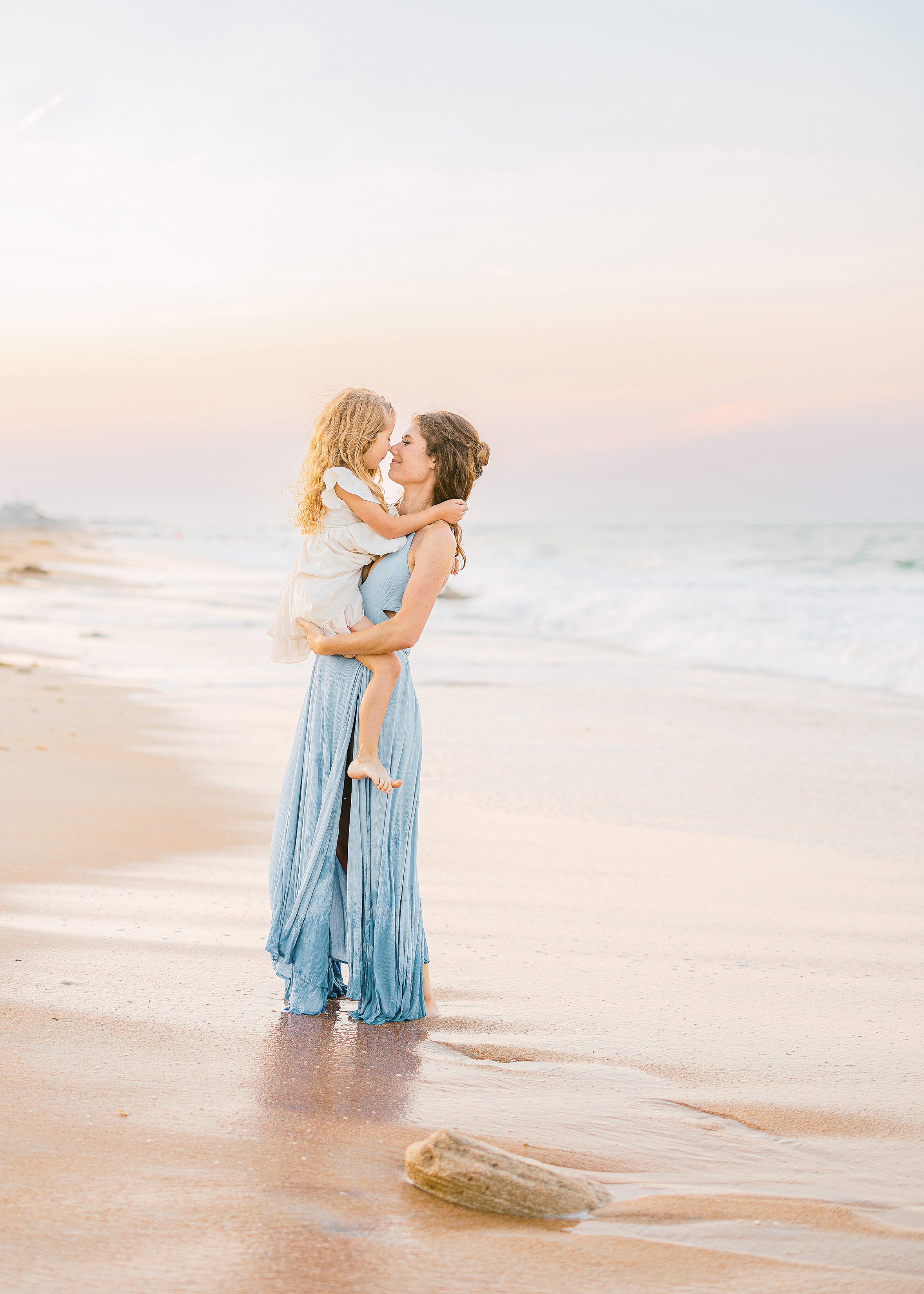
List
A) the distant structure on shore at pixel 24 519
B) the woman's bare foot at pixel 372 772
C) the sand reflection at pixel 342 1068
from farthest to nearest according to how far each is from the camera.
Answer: the distant structure on shore at pixel 24 519
the woman's bare foot at pixel 372 772
the sand reflection at pixel 342 1068

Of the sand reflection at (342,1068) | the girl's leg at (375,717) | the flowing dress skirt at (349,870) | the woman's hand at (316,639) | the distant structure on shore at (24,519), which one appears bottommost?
the sand reflection at (342,1068)

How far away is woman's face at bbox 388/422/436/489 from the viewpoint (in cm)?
367

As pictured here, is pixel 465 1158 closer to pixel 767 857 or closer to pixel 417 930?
pixel 417 930

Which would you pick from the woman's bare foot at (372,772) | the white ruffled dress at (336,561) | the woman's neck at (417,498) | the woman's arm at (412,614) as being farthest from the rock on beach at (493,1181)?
the woman's neck at (417,498)

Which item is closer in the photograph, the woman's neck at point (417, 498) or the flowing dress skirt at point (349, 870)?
the flowing dress skirt at point (349, 870)

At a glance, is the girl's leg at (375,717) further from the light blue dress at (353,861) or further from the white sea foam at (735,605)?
the white sea foam at (735,605)

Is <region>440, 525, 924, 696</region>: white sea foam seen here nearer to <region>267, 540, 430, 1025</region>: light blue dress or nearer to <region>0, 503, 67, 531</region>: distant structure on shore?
<region>267, 540, 430, 1025</region>: light blue dress

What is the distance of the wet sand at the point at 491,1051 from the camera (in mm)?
2232

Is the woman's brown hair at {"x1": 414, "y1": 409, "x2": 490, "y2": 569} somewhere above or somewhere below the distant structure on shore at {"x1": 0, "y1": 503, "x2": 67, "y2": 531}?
below

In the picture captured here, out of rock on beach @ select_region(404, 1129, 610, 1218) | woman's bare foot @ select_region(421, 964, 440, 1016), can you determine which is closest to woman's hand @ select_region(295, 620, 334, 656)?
woman's bare foot @ select_region(421, 964, 440, 1016)

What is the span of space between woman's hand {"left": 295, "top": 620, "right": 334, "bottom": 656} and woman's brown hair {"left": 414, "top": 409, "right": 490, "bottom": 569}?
1.62ft

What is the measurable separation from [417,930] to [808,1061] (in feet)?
3.91

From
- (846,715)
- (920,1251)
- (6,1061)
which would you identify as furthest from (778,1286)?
(846,715)

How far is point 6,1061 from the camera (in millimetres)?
2979
